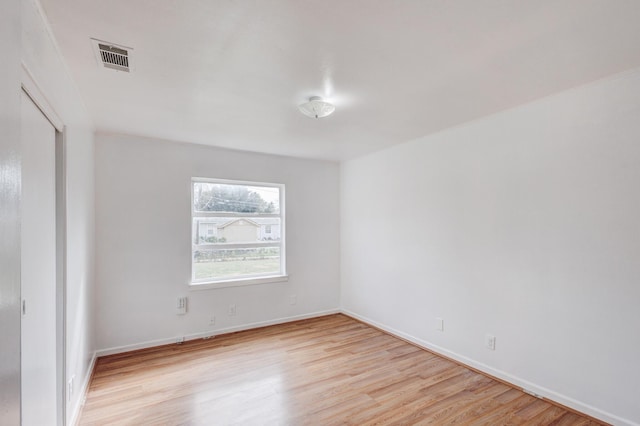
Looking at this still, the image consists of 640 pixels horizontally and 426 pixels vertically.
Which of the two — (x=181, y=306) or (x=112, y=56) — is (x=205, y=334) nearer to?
(x=181, y=306)

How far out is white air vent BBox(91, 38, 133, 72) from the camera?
5.88 ft

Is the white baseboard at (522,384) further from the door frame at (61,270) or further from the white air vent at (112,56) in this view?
the white air vent at (112,56)

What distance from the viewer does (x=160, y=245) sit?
3.68 meters


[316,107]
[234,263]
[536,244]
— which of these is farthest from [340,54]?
[234,263]

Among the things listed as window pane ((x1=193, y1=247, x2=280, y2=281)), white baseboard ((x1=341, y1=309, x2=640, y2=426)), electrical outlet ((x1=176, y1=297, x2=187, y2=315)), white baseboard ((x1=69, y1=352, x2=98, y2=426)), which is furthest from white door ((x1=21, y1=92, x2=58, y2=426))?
white baseboard ((x1=341, y1=309, x2=640, y2=426))

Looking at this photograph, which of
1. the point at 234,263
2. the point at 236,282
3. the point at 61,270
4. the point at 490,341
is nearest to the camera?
the point at 61,270

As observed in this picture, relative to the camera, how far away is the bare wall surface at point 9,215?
62 centimetres

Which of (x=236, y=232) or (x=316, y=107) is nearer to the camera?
(x=316, y=107)

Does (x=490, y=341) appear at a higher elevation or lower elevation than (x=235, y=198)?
lower

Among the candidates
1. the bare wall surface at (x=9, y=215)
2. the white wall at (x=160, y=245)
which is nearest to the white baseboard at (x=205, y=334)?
the white wall at (x=160, y=245)

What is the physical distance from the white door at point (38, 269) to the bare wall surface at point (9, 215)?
928 millimetres

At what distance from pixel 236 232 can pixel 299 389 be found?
225cm

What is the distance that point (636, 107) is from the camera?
210 centimetres

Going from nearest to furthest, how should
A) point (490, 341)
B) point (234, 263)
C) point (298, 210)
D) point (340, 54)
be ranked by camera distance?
point (340, 54) → point (490, 341) → point (234, 263) → point (298, 210)
